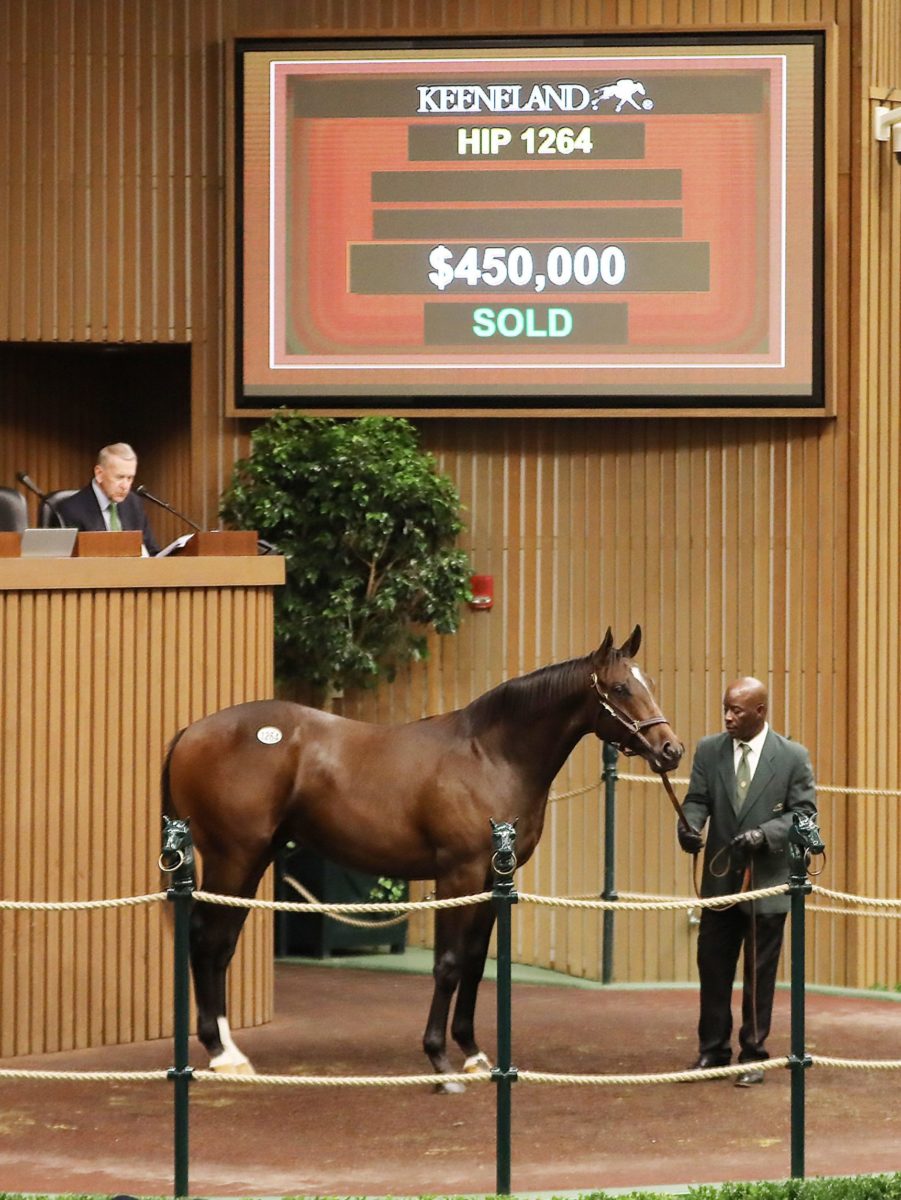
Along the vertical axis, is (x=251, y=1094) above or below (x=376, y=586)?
below

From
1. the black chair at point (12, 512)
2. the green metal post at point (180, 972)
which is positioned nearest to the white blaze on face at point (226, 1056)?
the green metal post at point (180, 972)

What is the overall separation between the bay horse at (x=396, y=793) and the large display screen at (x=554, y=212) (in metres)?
3.04

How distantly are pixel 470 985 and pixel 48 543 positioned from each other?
259cm

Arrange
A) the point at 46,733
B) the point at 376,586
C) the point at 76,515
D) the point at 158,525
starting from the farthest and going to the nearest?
the point at 158,525, the point at 376,586, the point at 76,515, the point at 46,733

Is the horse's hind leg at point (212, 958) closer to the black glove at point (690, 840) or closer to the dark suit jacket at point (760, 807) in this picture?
the black glove at point (690, 840)

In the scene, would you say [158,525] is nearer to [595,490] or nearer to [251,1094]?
[595,490]

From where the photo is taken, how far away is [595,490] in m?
10.5

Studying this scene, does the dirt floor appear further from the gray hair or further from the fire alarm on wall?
the gray hair

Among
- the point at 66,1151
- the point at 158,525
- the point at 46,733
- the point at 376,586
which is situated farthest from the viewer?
the point at 158,525

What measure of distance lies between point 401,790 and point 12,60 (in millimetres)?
5154

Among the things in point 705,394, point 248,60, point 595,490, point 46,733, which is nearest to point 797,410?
point 705,394

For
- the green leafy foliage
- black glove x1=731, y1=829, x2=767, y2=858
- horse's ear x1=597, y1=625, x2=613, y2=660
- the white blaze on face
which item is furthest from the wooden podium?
black glove x1=731, y1=829, x2=767, y2=858

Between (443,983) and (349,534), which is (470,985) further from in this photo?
(349,534)

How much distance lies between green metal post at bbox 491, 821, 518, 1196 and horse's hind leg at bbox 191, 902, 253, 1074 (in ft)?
5.79
